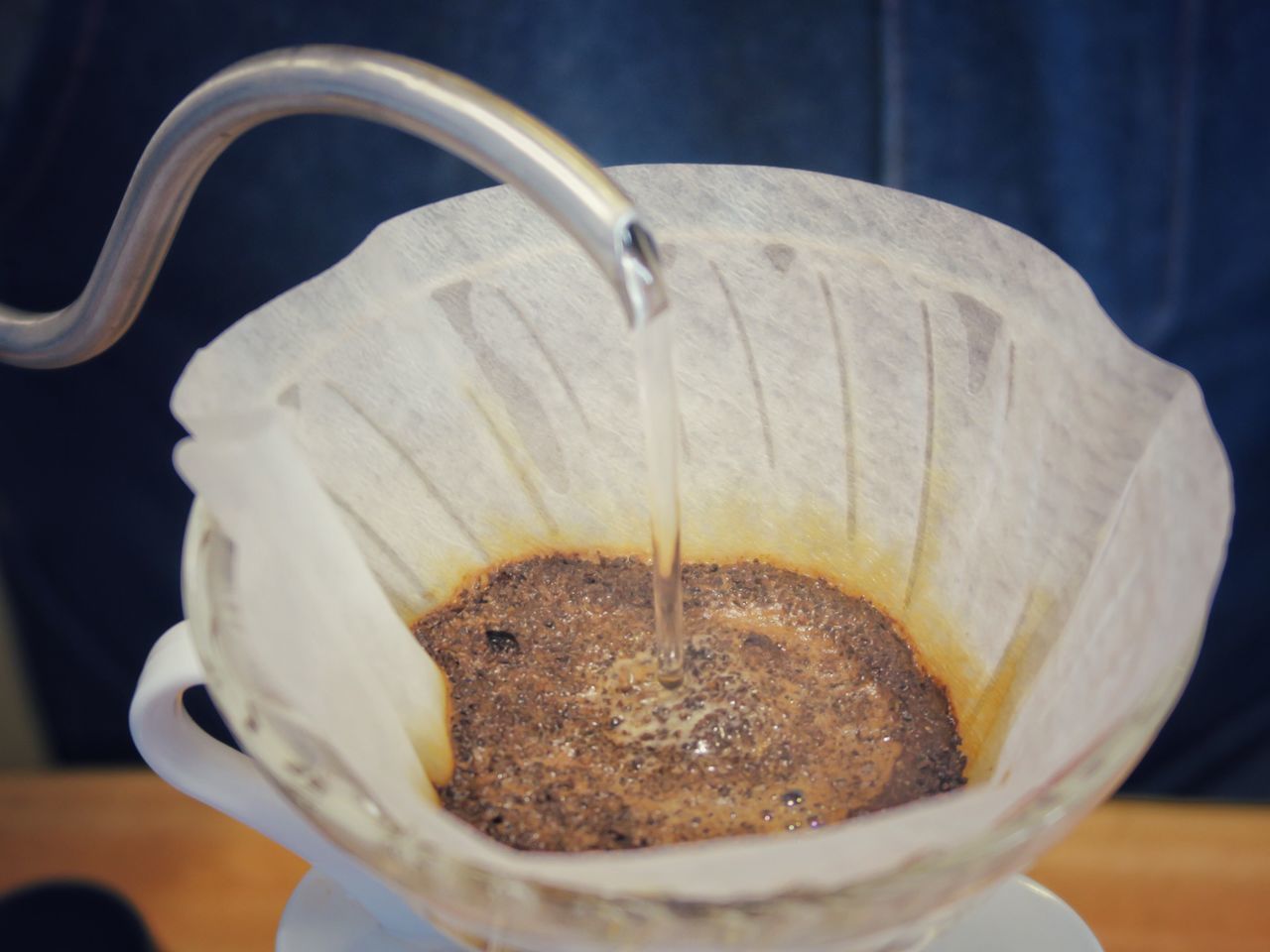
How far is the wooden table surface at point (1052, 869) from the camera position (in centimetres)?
55

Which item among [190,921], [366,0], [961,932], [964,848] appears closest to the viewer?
[964,848]

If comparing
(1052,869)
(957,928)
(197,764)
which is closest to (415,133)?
(197,764)

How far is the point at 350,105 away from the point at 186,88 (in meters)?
0.57

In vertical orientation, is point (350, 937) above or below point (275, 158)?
below

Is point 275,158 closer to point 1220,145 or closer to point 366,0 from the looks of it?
point 366,0

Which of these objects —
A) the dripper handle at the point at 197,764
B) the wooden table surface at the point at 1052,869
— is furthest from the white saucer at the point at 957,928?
the wooden table surface at the point at 1052,869

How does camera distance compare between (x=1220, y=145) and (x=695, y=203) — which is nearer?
(x=695, y=203)

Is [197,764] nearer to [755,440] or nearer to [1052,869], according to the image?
[755,440]

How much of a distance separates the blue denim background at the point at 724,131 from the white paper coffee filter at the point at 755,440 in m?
0.38

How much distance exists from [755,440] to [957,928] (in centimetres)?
17

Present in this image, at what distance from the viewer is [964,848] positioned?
243mm

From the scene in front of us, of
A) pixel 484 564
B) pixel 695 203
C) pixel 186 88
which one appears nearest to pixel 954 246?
pixel 695 203

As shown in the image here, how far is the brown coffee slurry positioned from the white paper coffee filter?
0.04 feet

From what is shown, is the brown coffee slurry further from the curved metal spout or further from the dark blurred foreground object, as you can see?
the dark blurred foreground object
